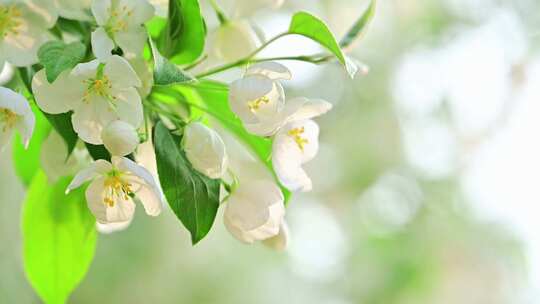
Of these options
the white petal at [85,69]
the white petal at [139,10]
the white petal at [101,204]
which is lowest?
the white petal at [101,204]

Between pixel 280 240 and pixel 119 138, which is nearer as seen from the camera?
pixel 119 138

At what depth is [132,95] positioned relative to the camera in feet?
1.75

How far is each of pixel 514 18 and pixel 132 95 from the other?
78.7 inches

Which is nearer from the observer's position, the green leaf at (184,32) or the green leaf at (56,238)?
the green leaf at (184,32)

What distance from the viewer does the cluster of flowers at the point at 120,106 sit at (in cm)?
52

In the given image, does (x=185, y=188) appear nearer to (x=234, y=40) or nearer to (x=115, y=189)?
(x=115, y=189)

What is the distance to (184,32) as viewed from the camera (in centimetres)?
59

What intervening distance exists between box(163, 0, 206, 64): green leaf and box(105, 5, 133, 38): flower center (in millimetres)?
33

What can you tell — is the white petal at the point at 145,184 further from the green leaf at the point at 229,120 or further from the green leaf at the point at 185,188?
the green leaf at the point at 229,120

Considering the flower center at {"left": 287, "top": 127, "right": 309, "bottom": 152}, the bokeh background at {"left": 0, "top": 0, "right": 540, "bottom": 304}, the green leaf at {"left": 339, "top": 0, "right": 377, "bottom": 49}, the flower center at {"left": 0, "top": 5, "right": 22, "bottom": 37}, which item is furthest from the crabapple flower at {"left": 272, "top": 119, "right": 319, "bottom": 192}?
the bokeh background at {"left": 0, "top": 0, "right": 540, "bottom": 304}

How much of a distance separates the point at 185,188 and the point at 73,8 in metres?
0.16

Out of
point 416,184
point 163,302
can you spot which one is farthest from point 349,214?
point 163,302

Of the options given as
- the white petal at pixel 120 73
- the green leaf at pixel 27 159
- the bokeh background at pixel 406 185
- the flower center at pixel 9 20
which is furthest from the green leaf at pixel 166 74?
the bokeh background at pixel 406 185

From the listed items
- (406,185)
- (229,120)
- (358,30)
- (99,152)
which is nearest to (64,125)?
(99,152)
